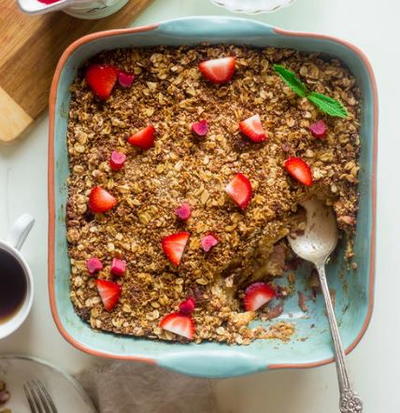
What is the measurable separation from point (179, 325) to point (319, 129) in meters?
0.64

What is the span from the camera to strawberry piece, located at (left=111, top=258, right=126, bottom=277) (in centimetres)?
185

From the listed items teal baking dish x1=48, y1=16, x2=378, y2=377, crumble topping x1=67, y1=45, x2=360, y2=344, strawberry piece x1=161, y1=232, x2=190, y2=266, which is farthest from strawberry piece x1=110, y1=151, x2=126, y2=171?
strawberry piece x1=161, y1=232, x2=190, y2=266

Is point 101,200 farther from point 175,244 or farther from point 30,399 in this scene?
point 30,399

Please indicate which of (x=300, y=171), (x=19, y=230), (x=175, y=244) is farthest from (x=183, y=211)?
(x=19, y=230)

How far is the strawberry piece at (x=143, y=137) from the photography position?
1.83m

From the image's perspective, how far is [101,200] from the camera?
A: 1.84 m

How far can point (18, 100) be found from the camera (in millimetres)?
1934

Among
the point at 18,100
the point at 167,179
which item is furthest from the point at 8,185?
the point at 167,179

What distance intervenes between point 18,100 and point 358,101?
3.05 feet

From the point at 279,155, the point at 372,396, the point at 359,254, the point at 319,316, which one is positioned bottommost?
the point at 372,396

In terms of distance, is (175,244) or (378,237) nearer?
(175,244)

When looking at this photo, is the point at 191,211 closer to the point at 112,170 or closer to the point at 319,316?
the point at 112,170

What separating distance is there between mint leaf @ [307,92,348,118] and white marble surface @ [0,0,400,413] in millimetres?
236

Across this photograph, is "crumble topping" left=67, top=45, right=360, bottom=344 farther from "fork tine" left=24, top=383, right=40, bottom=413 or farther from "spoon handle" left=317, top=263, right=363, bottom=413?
"fork tine" left=24, top=383, right=40, bottom=413
